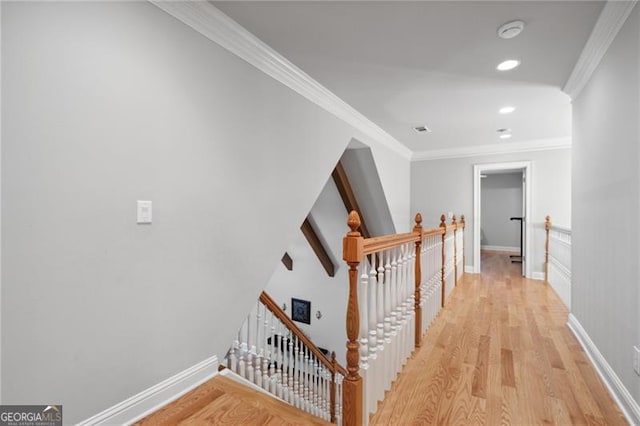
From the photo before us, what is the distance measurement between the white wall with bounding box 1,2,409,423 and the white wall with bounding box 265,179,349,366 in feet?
11.9

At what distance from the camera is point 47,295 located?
48.2 inches

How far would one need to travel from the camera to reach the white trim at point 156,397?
1433 mm

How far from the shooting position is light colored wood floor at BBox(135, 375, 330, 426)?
5.11ft

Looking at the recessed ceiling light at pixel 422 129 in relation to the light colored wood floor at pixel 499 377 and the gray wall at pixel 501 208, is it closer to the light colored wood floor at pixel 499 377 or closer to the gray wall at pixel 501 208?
the light colored wood floor at pixel 499 377

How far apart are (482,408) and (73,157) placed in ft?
7.94

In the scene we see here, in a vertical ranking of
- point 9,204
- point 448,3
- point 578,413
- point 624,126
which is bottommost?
point 578,413

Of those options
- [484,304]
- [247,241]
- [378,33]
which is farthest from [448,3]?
[484,304]

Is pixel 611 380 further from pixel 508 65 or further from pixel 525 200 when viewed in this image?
pixel 525 200

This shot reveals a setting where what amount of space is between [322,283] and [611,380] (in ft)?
16.4

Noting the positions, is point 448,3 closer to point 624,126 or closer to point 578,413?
point 624,126

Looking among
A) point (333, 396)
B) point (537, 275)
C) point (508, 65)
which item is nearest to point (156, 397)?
point (333, 396)

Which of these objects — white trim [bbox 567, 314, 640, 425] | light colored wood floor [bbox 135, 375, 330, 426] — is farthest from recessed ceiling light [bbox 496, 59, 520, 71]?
light colored wood floor [bbox 135, 375, 330, 426]

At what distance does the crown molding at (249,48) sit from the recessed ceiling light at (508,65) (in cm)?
147

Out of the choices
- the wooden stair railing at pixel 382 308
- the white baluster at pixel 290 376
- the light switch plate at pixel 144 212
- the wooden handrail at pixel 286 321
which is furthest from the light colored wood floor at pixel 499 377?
the light switch plate at pixel 144 212
